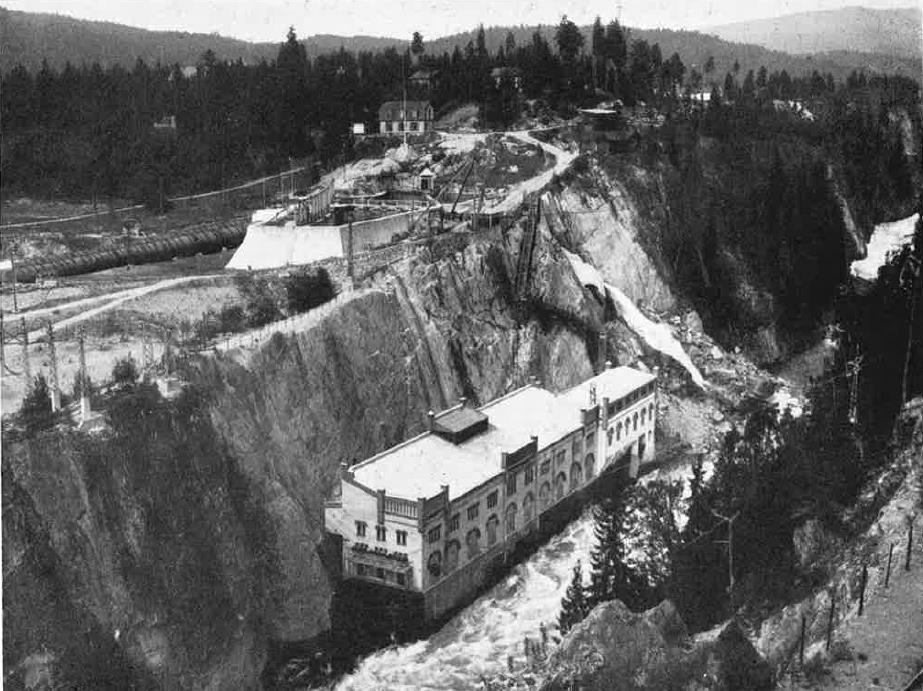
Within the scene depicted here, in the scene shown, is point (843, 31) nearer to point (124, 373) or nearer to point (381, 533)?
point (381, 533)

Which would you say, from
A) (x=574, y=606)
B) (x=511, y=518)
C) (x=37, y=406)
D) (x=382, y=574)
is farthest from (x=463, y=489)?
(x=37, y=406)

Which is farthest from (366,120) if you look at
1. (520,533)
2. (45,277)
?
(520,533)

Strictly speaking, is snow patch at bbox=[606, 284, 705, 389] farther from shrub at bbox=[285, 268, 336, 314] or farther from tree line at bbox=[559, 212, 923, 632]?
shrub at bbox=[285, 268, 336, 314]

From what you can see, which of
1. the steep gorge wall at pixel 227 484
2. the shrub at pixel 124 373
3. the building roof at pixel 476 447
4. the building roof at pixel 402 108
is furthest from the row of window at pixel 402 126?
the shrub at pixel 124 373

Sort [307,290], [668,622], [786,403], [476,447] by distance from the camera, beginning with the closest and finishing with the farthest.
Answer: [668,622] < [476,447] < [786,403] < [307,290]

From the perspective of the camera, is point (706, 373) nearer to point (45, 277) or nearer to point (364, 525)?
point (364, 525)
